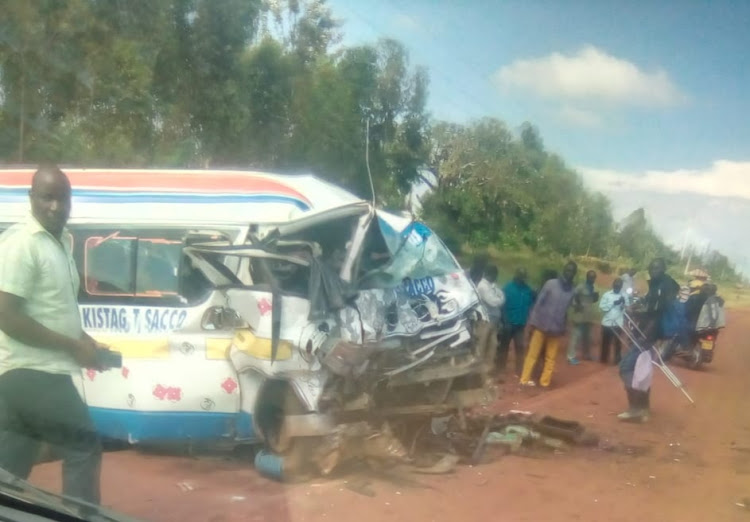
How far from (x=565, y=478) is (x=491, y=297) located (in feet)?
3.04

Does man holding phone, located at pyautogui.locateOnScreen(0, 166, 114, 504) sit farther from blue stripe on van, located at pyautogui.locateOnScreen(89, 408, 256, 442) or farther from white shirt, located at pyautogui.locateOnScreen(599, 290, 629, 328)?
white shirt, located at pyautogui.locateOnScreen(599, 290, 629, 328)

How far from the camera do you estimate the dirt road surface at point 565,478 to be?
3275mm

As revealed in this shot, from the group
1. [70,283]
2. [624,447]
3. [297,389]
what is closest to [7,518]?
[70,283]

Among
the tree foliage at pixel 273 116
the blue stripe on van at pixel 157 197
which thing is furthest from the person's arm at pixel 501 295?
the blue stripe on van at pixel 157 197

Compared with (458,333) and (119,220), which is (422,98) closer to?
(458,333)

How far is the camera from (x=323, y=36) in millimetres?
3916

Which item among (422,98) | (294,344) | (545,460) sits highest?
Answer: (422,98)

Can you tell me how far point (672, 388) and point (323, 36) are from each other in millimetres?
2407

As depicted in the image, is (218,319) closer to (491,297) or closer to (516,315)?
(491,297)

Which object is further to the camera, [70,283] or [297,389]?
[297,389]

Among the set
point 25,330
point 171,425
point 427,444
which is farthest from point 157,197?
point 427,444

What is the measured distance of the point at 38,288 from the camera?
324cm

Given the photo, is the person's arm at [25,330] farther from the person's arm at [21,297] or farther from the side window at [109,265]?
the side window at [109,265]

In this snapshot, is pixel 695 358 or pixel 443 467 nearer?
pixel 695 358
